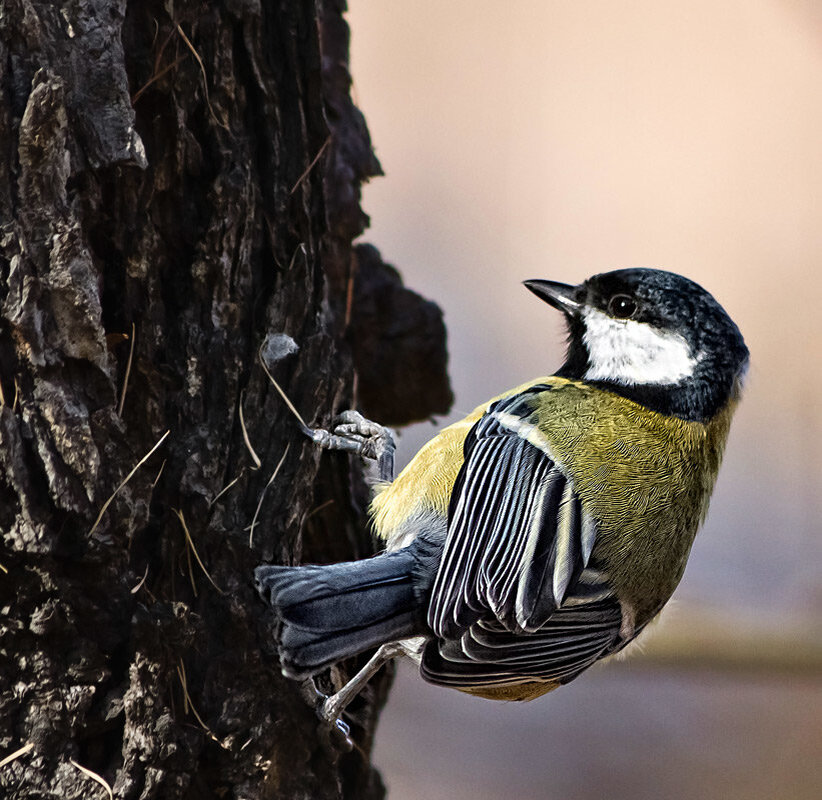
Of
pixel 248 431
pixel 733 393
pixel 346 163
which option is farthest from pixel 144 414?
pixel 733 393

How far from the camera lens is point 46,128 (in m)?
1.20

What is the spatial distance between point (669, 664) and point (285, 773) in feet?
3.99

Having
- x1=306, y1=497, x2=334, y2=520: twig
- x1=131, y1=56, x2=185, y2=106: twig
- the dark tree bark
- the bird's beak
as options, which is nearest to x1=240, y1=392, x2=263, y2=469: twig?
the dark tree bark

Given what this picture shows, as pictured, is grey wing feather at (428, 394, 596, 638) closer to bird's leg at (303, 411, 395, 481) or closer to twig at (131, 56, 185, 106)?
bird's leg at (303, 411, 395, 481)

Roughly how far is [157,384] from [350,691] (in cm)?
62

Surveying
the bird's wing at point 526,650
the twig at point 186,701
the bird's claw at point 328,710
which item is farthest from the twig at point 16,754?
the bird's wing at point 526,650

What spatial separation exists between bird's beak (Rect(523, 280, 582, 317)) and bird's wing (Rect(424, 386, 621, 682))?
14.9 inches

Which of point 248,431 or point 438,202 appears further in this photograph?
point 438,202

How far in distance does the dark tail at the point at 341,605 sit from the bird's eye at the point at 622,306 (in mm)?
642

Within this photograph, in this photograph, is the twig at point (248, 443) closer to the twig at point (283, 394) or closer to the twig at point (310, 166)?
the twig at point (283, 394)

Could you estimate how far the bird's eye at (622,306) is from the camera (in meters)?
1.69

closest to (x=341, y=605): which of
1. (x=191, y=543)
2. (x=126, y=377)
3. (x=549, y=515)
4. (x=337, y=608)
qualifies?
(x=337, y=608)

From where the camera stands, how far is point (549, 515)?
1.40 metres

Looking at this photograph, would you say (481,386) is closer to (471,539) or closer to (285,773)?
(471,539)
